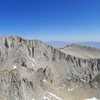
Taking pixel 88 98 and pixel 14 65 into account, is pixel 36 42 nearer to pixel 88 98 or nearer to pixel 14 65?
pixel 14 65

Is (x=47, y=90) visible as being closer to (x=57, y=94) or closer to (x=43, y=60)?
(x=57, y=94)

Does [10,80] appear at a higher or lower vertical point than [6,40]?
lower

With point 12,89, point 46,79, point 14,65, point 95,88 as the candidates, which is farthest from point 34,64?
point 12,89

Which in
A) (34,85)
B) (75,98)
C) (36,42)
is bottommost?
(75,98)

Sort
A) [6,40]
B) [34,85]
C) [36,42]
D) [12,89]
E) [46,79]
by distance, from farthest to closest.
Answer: [36,42] < [6,40] < [46,79] < [34,85] < [12,89]

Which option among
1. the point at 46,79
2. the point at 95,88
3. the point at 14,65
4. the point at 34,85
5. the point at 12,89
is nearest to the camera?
the point at 12,89

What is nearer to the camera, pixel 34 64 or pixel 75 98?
pixel 75 98
